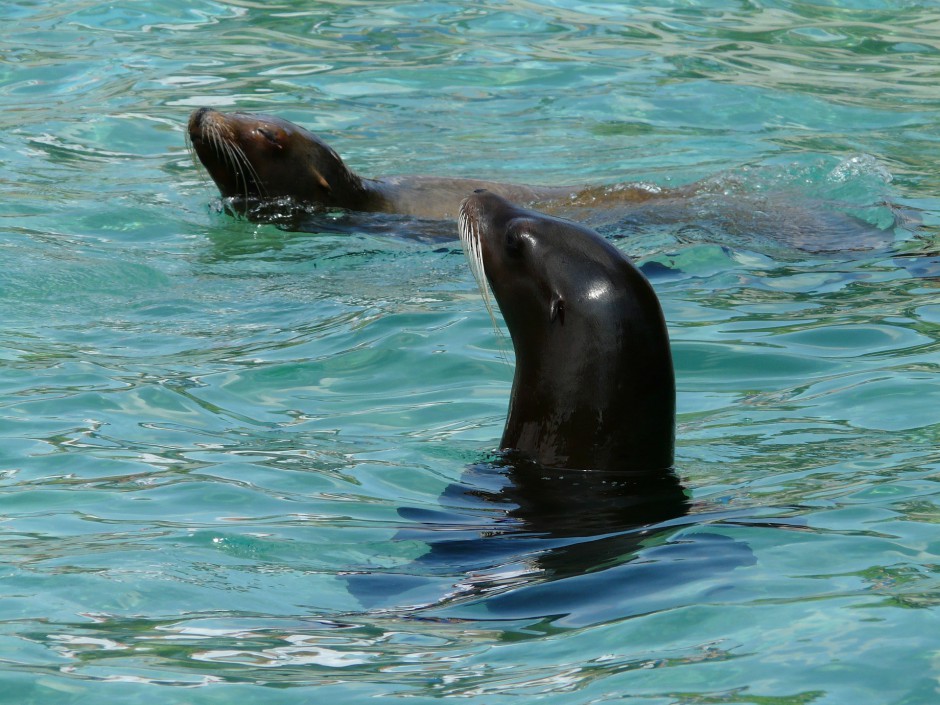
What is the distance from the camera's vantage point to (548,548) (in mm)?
3617

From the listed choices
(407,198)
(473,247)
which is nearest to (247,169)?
(407,198)

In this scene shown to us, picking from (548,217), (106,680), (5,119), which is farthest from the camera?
(5,119)

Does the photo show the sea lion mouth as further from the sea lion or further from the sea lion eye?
the sea lion eye

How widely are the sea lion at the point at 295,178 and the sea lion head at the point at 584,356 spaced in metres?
4.07

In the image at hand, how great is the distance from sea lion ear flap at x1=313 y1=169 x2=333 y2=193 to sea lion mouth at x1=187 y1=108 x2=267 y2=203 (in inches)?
13.8

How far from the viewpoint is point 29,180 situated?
31.0 feet

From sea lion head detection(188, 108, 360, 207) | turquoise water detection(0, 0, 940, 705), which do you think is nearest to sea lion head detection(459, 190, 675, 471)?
turquoise water detection(0, 0, 940, 705)

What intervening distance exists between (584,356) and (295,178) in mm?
4807

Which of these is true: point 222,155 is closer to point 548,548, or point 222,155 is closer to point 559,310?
point 559,310

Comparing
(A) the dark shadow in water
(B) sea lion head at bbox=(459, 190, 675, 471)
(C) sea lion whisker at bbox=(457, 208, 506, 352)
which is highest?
(C) sea lion whisker at bbox=(457, 208, 506, 352)

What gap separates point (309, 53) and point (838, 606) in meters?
11.0

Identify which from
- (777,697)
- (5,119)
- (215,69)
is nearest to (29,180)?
(5,119)

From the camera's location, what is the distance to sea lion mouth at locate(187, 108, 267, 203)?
857 cm

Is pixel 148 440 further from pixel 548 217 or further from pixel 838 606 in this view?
pixel 838 606
